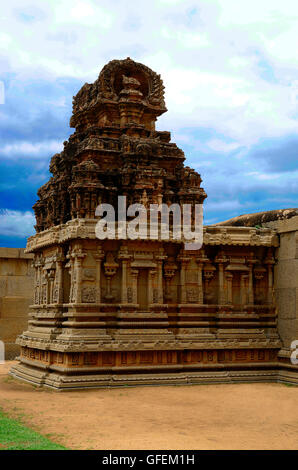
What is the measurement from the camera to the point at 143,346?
1727 cm

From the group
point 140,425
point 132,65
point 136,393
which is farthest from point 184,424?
point 132,65

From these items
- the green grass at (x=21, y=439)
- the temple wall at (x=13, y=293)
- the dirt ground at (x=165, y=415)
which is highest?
the temple wall at (x=13, y=293)

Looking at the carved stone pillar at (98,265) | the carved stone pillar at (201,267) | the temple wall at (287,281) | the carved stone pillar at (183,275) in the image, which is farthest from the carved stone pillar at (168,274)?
the temple wall at (287,281)

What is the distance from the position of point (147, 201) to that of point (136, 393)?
22.5 ft

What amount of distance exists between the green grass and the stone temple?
5298 millimetres

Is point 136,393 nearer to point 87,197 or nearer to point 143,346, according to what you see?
point 143,346

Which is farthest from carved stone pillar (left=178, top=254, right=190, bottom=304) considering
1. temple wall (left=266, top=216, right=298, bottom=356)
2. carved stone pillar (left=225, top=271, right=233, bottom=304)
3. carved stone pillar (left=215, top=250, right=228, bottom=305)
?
temple wall (left=266, top=216, right=298, bottom=356)

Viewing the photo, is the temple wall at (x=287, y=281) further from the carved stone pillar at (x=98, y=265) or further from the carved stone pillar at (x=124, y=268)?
the carved stone pillar at (x=98, y=265)

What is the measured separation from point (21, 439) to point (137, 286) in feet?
28.3

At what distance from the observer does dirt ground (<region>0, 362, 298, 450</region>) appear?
10164 mm

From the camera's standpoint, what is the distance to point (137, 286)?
59.4 feet

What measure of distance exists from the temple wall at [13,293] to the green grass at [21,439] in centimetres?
1603

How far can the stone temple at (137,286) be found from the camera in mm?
17297

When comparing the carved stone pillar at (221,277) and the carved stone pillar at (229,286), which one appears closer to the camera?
the carved stone pillar at (221,277)
